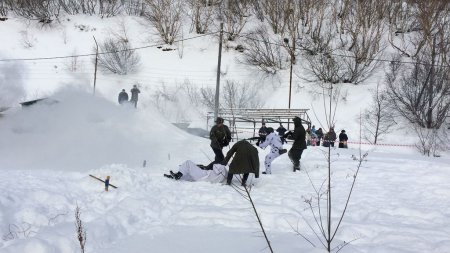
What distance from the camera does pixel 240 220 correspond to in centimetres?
595

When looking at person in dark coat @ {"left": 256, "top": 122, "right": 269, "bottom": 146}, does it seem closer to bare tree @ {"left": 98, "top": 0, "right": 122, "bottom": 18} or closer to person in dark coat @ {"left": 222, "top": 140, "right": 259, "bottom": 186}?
person in dark coat @ {"left": 222, "top": 140, "right": 259, "bottom": 186}

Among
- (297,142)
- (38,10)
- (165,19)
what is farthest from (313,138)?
(38,10)

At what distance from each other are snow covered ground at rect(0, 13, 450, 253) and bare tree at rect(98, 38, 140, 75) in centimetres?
1652

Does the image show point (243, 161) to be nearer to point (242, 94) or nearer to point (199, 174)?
point (199, 174)

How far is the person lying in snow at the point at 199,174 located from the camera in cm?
975

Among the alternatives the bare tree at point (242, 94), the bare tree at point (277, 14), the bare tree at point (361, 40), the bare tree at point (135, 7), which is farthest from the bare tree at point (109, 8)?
the bare tree at point (361, 40)

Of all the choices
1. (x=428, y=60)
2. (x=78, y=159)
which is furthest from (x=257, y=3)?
(x=78, y=159)

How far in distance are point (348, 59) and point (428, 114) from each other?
838cm

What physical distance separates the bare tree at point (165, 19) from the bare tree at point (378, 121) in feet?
65.4

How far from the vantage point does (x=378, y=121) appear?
27.5m

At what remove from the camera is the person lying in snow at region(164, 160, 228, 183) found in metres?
9.75

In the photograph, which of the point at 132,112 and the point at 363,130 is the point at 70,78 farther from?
the point at 363,130

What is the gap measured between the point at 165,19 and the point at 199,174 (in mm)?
31657

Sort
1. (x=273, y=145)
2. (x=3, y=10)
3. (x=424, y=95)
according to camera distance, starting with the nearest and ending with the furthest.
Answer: (x=273, y=145), (x=424, y=95), (x=3, y=10)
